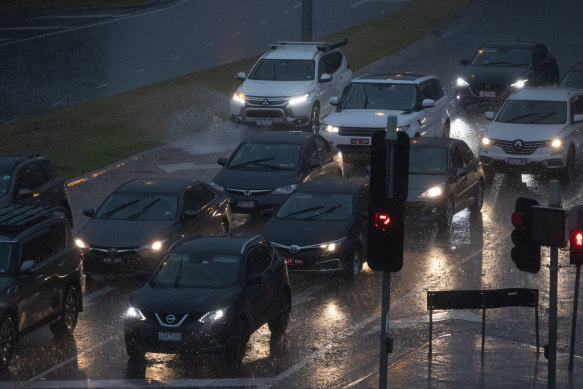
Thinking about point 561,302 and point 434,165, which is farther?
point 434,165

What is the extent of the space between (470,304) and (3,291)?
6242 mm

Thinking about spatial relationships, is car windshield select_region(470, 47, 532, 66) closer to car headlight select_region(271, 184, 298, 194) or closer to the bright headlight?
car headlight select_region(271, 184, 298, 194)

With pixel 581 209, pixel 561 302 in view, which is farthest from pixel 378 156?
pixel 561 302

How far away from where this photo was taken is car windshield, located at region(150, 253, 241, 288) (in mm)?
15305

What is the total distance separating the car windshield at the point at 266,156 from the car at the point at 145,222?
7.53 ft

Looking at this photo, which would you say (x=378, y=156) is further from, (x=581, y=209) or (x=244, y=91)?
(x=244, y=91)

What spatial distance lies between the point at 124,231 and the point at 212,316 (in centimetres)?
508

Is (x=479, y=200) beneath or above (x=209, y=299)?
beneath

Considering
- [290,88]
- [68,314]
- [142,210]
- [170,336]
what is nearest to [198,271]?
[170,336]

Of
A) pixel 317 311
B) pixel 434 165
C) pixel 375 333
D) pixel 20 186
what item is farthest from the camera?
pixel 434 165

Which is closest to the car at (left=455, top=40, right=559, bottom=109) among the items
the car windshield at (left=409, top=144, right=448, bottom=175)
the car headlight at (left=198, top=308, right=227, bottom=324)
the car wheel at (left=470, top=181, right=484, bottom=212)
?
the car wheel at (left=470, top=181, right=484, bottom=212)

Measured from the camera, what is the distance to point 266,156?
24.1 metres

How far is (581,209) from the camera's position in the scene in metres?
12.2

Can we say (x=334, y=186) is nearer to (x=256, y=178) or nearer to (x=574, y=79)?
(x=256, y=178)
